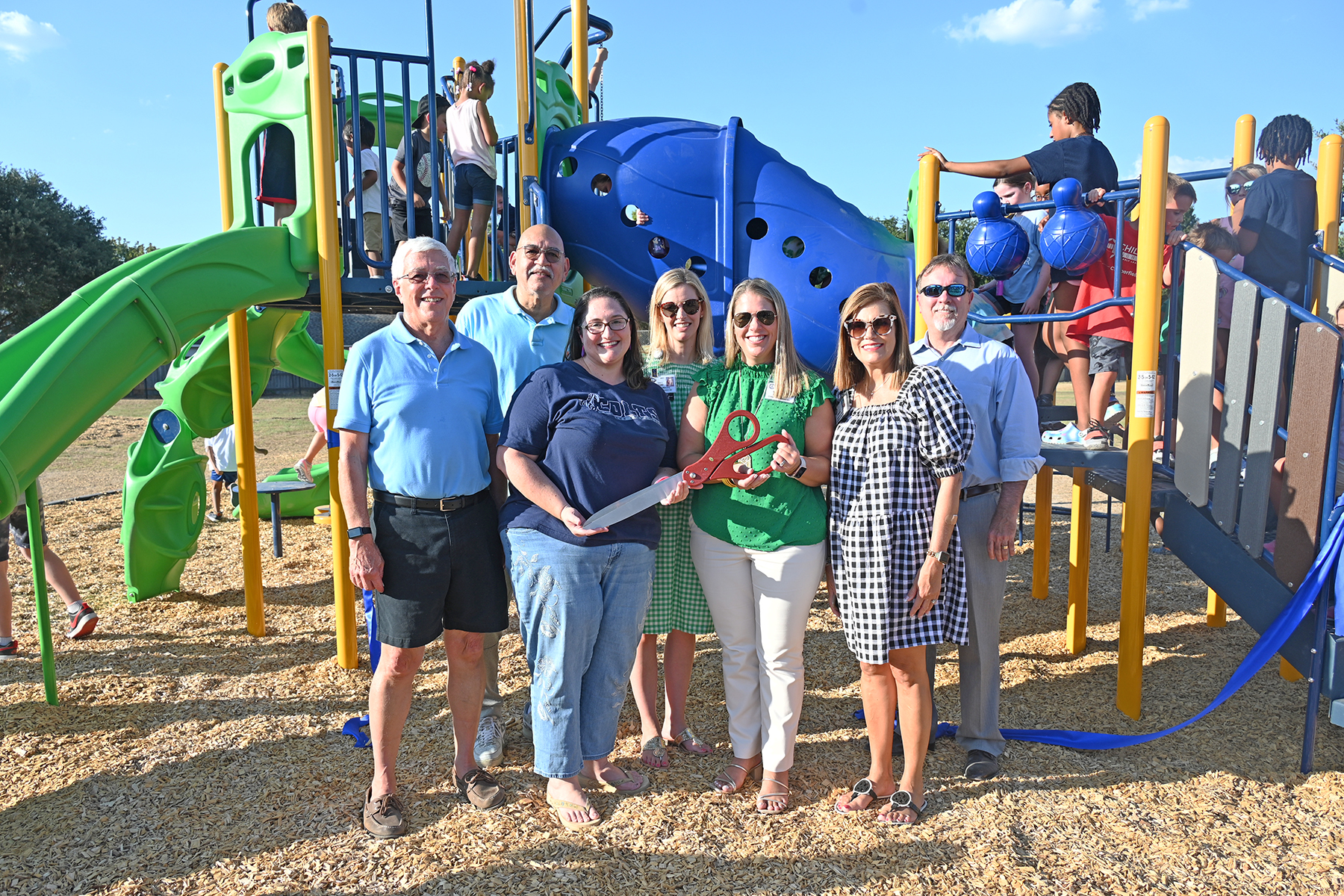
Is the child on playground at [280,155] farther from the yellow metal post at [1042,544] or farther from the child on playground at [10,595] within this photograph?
the yellow metal post at [1042,544]

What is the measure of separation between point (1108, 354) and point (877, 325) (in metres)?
2.06

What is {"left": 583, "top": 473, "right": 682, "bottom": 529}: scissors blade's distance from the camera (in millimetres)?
2693

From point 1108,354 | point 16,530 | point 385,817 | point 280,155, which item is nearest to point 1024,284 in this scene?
point 1108,354

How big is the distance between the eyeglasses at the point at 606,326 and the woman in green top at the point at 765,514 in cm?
35

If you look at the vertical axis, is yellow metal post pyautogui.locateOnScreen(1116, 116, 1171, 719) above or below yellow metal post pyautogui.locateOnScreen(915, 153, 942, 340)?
below

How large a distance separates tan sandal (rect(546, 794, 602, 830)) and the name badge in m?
1.55

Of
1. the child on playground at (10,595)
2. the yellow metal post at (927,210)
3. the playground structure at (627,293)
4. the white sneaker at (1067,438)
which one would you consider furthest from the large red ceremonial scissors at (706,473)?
the child on playground at (10,595)

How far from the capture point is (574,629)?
9.09 feet

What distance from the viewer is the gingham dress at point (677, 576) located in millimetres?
3092

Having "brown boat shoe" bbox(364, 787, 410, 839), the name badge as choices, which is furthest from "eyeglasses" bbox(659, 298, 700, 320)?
"brown boat shoe" bbox(364, 787, 410, 839)

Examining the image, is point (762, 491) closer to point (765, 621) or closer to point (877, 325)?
point (765, 621)

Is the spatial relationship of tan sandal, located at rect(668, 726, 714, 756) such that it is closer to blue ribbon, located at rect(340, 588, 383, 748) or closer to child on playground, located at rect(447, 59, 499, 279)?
blue ribbon, located at rect(340, 588, 383, 748)

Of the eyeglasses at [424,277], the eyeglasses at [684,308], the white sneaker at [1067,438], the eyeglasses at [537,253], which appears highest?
the eyeglasses at [537,253]

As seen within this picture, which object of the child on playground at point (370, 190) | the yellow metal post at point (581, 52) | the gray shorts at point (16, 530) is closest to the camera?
the gray shorts at point (16, 530)
